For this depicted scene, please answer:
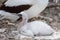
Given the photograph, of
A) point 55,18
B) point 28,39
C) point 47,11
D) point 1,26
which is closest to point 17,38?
point 28,39

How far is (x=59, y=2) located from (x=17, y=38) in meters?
1.09

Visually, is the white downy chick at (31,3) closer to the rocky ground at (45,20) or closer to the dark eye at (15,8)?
the dark eye at (15,8)

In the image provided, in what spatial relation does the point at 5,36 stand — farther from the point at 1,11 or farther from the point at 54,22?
the point at 54,22

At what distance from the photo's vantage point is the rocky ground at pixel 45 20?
6.86ft

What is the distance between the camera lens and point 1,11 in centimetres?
221

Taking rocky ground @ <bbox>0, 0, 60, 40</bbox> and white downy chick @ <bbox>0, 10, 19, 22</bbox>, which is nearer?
rocky ground @ <bbox>0, 0, 60, 40</bbox>

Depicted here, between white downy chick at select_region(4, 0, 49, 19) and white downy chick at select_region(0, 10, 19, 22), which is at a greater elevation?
A: white downy chick at select_region(4, 0, 49, 19)

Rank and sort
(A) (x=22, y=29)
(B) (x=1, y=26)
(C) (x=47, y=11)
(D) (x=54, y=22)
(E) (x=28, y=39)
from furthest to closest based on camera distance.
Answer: (C) (x=47, y=11) < (D) (x=54, y=22) < (B) (x=1, y=26) < (A) (x=22, y=29) < (E) (x=28, y=39)

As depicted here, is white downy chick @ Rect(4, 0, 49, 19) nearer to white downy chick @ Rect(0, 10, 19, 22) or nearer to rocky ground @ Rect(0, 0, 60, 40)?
white downy chick @ Rect(0, 10, 19, 22)

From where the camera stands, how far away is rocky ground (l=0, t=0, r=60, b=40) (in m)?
2.09

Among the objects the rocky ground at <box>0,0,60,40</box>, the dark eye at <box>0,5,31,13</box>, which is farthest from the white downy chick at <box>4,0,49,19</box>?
the rocky ground at <box>0,0,60,40</box>

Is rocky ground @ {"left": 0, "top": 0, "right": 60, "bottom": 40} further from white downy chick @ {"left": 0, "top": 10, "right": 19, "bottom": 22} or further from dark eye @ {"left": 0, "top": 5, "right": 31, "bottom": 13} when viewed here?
dark eye @ {"left": 0, "top": 5, "right": 31, "bottom": 13}

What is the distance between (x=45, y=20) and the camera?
250 centimetres

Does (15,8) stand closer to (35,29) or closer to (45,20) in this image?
(35,29)
